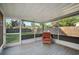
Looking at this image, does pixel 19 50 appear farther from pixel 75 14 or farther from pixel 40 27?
pixel 75 14

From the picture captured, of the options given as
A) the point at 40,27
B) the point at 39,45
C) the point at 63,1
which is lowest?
the point at 39,45

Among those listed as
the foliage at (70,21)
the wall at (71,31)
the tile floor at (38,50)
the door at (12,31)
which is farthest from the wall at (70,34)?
the door at (12,31)

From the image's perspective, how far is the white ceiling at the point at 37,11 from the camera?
4008 mm

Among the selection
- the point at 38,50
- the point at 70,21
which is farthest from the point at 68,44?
the point at 38,50

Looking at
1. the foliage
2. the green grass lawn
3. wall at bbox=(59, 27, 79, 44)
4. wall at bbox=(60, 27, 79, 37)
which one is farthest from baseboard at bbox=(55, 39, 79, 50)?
the green grass lawn

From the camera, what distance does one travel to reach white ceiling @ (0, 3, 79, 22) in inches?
158

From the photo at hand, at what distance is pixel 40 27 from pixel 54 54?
91cm

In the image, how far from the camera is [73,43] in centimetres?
416

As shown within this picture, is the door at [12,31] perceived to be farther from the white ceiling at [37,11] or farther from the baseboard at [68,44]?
the baseboard at [68,44]

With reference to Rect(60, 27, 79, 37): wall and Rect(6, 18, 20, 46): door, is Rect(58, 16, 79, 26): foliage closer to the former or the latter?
Rect(60, 27, 79, 37): wall

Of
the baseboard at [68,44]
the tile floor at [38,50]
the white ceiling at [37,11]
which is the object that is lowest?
the tile floor at [38,50]

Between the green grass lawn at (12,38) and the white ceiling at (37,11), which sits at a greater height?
the white ceiling at (37,11)

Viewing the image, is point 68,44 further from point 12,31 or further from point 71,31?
point 12,31
